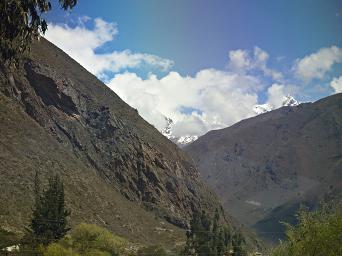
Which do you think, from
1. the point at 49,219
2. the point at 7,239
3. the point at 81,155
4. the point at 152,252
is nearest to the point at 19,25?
the point at 7,239

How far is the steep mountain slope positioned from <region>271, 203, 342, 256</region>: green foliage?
65.3 m

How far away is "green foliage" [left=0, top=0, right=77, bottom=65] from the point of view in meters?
22.5

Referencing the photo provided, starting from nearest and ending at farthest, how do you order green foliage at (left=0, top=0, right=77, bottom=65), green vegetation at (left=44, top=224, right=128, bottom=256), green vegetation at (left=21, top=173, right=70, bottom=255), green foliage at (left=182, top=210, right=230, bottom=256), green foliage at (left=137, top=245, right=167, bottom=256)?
green foliage at (left=0, top=0, right=77, bottom=65) < green vegetation at (left=21, top=173, right=70, bottom=255) < green vegetation at (left=44, top=224, right=128, bottom=256) < green foliage at (left=137, top=245, right=167, bottom=256) < green foliage at (left=182, top=210, right=230, bottom=256)

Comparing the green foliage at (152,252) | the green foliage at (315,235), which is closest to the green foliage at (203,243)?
the green foliage at (152,252)

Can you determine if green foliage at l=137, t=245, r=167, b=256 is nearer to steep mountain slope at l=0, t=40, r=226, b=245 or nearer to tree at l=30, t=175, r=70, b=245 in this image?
steep mountain slope at l=0, t=40, r=226, b=245

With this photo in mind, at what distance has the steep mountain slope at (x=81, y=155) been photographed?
376 feet

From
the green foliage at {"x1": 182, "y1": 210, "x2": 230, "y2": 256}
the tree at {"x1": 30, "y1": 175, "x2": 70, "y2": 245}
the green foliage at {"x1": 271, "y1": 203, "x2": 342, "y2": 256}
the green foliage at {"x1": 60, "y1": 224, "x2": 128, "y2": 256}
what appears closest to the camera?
the green foliage at {"x1": 271, "y1": 203, "x2": 342, "y2": 256}

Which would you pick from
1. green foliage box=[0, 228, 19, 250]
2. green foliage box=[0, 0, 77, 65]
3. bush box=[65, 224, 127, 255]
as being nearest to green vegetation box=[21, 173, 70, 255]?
green foliage box=[0, 228, 19, 250]

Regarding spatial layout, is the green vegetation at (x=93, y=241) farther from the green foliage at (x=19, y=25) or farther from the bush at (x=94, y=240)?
the green foliage at (x=19, y=25)

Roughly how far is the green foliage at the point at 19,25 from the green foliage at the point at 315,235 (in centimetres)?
2105

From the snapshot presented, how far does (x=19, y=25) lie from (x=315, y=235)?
2272cm

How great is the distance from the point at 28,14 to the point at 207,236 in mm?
105191

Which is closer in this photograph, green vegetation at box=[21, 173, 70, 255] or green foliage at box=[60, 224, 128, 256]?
green vegetation at box=[21, 173, 70, 255]

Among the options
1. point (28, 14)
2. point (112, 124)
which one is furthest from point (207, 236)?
point (28, 14)
